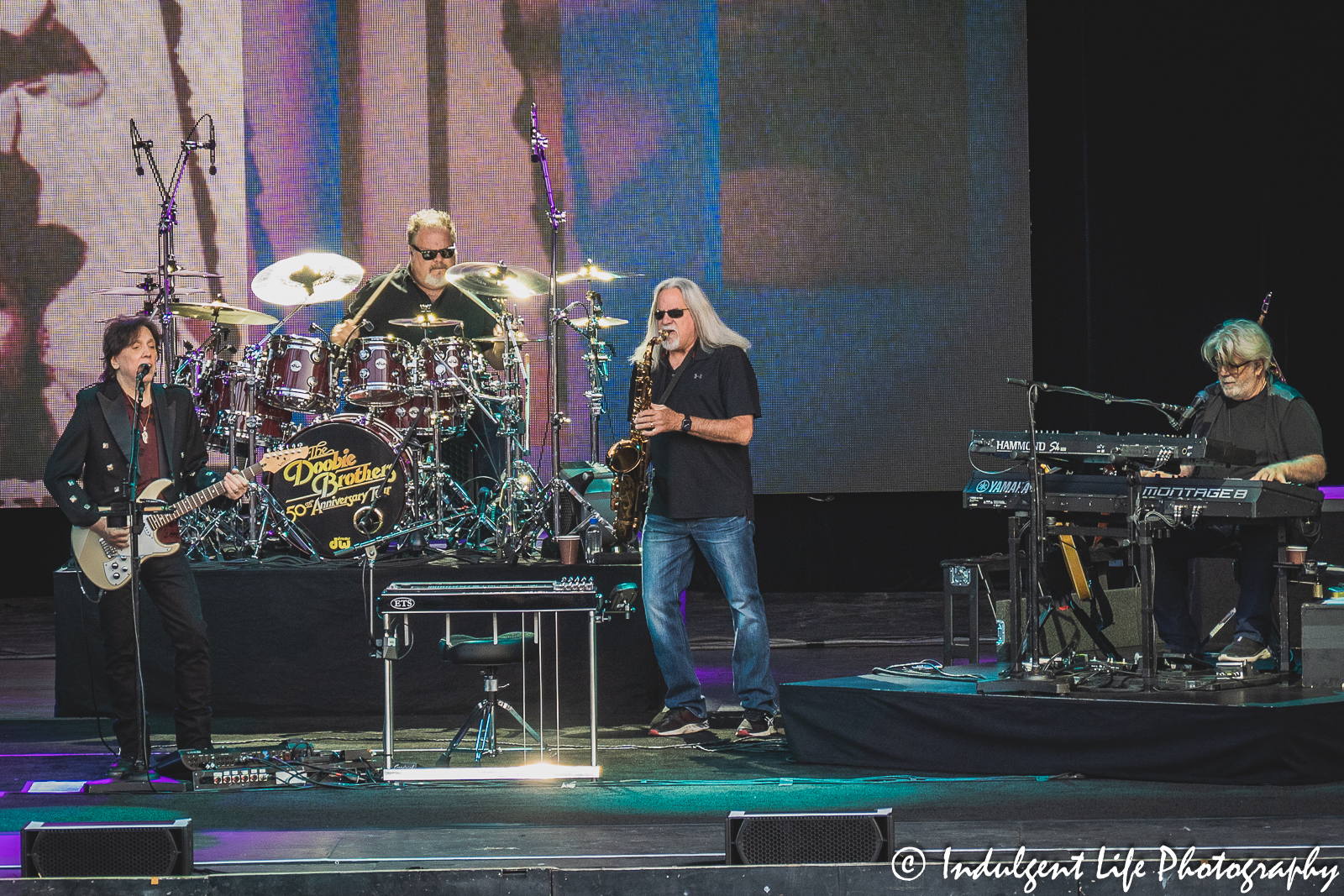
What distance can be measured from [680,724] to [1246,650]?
236cm

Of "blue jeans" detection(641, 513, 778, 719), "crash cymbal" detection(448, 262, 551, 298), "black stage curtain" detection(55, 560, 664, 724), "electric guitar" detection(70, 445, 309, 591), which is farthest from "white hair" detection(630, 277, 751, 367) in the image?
"electric guitar" detection(70, 445, 309, 591)

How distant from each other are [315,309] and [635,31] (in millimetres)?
2845

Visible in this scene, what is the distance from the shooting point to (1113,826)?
4203mm

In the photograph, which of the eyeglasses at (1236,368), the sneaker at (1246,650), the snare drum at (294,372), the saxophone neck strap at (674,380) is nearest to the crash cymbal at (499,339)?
the snare drum at (294,372)

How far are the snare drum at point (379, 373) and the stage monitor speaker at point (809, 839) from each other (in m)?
4.47

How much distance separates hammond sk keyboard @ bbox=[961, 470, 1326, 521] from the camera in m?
5.35

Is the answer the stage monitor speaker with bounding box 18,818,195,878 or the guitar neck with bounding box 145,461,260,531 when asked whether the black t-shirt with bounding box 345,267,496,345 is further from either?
the stage monitor speaker with bounding box 18,818,195,878

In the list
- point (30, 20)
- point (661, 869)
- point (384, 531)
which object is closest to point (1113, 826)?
point (661, 869)

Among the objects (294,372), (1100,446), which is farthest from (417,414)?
(1100,446)

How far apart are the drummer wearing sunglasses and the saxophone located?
179 centimetres

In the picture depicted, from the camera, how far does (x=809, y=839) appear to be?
10.7 feet

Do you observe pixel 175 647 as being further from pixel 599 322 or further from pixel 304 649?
pixel 599 322

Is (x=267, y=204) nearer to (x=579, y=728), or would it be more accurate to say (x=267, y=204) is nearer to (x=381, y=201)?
(x=381, y=201)

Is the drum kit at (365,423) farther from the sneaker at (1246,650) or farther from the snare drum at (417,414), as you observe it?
the sneaker at (1246,650)
